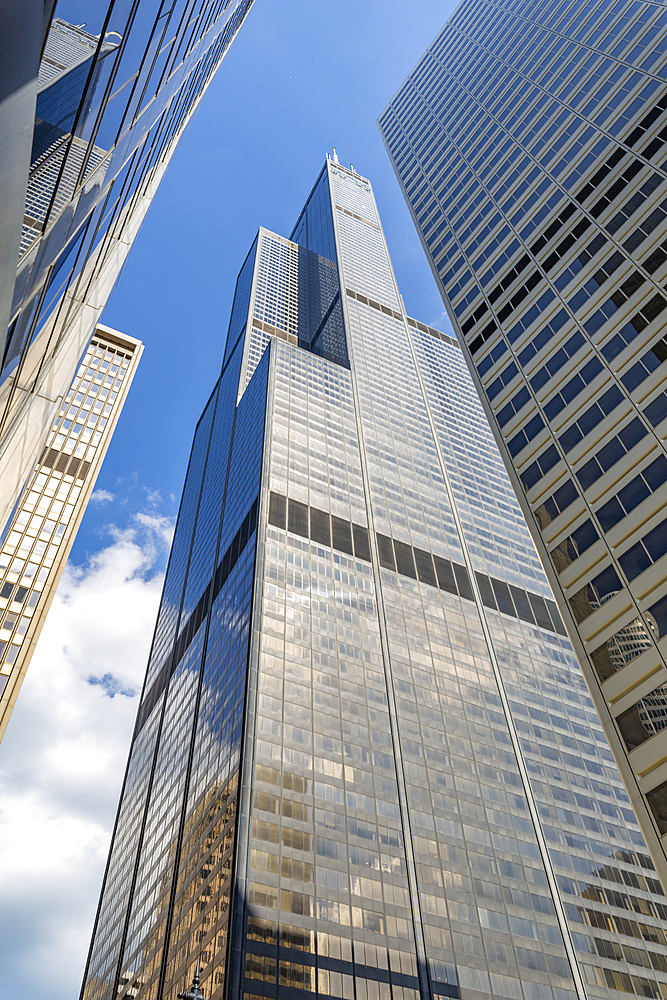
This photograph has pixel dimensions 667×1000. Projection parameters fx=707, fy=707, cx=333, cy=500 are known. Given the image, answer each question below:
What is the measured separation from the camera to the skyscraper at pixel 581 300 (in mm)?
31156

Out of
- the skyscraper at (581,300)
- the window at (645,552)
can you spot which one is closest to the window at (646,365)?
the skyscraper at (581,300)

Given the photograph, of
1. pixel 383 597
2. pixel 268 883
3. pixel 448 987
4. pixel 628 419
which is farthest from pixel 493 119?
pixel 448 987

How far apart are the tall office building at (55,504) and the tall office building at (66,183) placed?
1788 inches

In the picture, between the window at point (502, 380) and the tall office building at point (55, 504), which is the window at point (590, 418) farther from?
the tall office building at point (55, 504)

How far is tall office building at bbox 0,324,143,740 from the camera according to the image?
249 ft

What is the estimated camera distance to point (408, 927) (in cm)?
7869

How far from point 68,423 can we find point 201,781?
177 ft

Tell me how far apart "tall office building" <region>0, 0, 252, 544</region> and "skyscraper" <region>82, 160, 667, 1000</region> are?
7003 centimetres

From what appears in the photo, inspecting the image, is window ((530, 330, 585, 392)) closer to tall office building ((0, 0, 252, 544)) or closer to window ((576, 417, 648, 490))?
window ((576, 417, 648, 490))

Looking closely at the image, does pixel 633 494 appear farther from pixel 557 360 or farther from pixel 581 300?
pixel 581 300

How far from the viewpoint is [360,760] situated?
92312mm

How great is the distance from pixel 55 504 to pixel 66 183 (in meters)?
87.0

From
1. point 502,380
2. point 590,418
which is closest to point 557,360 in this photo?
point 502,380

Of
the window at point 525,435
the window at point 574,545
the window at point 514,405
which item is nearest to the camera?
the window at point 574,545
